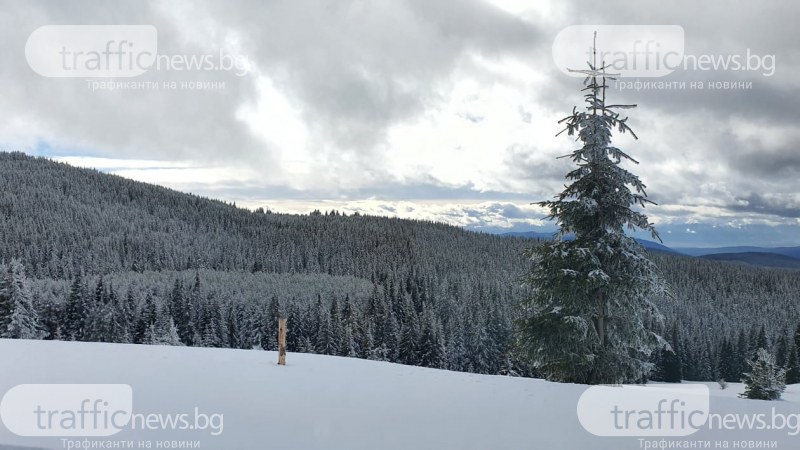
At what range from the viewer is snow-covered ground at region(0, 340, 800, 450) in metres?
9.05

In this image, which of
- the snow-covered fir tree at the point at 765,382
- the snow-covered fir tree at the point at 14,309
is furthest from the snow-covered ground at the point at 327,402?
the snow-covered fir tree at the point at 14,309

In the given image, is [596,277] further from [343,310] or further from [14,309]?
[343,310]

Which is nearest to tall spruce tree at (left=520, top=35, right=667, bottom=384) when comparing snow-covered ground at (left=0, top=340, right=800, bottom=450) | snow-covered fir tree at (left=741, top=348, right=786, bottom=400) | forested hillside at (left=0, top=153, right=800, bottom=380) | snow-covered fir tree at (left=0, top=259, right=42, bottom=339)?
forested hillside at (left=0, top=153, right=800, bottom=380)

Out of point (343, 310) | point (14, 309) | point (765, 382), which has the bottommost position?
point (343, 310)

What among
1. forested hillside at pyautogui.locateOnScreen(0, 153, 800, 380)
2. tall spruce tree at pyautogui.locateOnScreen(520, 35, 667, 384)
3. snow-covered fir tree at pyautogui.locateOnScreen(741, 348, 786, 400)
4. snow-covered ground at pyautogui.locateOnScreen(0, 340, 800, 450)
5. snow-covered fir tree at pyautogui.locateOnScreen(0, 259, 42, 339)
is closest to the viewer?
snow-covered ground at pyautogui.locateOnScreen(0, 340, 800, 450)

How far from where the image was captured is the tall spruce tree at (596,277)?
688 inches

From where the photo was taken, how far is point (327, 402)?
1107 centimetres

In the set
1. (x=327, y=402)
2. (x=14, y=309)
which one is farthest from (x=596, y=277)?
(x=14, y=309)

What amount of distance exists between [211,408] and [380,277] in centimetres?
16463

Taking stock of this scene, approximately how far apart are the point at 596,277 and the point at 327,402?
32.8ft

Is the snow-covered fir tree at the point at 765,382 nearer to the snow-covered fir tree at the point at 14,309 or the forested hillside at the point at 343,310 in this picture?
the forested hillside at the point at 343,310

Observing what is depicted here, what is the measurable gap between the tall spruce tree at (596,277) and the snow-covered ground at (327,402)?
4164 millimetres

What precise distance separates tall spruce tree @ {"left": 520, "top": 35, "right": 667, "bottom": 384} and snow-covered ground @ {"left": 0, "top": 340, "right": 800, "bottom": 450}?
4.16m

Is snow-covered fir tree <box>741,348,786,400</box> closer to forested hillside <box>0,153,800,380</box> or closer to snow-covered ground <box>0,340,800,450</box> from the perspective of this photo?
forested hillside <box>0,153,800,380</box>
